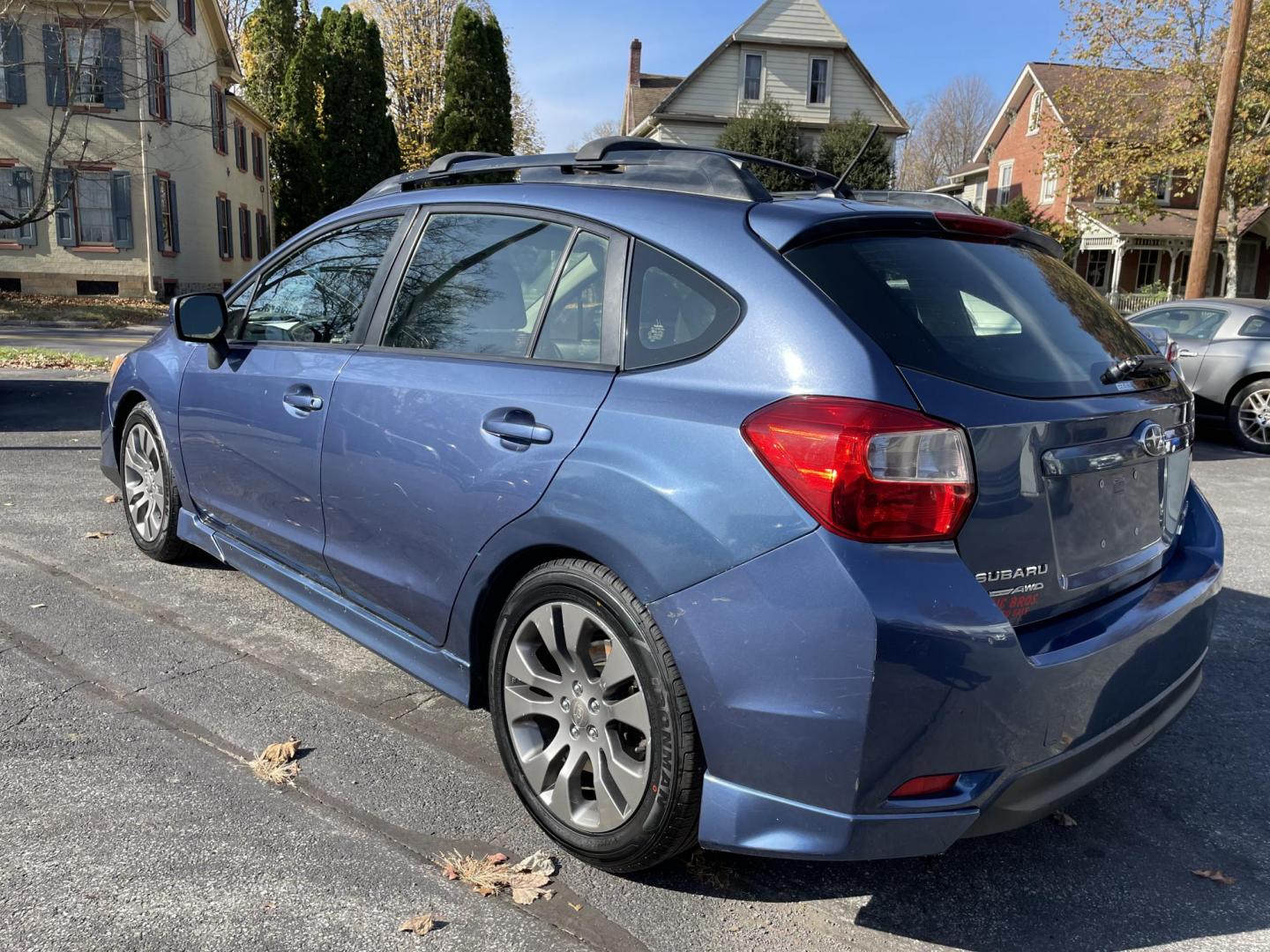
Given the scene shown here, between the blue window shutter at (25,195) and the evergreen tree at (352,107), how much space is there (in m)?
10.1

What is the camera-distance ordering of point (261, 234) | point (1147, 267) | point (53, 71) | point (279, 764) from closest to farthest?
1. point (279, 764)
2. point (53, 71)
3. point (261, 234)
4. point (1147, 267)

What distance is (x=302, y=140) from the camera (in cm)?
3356

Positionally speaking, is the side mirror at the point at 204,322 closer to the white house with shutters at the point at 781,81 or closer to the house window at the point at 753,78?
the white house with shutters at the point at 781,81

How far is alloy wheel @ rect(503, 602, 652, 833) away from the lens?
240cm

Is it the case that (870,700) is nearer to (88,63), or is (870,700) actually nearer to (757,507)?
(757,507)

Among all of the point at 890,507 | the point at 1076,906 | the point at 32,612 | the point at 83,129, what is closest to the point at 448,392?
the point at 890,507

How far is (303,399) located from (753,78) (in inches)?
1522

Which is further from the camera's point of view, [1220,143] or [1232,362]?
[1220,143]

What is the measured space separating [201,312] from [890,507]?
9.97ft

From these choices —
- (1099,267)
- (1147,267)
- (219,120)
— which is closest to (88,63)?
(219,120)

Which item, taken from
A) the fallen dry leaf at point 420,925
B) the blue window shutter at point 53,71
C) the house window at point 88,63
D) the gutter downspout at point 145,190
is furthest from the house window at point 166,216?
the fallen dry leaf at point 420,925

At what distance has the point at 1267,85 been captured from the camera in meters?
22.5

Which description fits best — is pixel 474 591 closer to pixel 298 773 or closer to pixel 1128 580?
pixel 298 773

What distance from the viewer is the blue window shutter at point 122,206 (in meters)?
24.1
